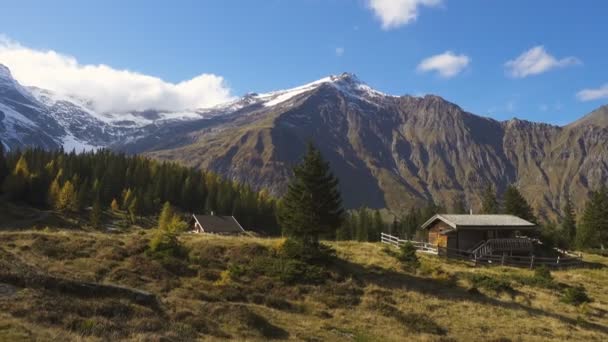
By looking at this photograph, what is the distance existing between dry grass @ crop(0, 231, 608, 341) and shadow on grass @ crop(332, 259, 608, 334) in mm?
112

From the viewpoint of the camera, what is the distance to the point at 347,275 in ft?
119

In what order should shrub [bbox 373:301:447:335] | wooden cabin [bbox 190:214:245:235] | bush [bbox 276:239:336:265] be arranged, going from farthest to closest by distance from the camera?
wooden cabin [bbox 190:214:245:235]
bush [bbox 276:239:336:265]
shrub [bbox 373:301:447:335]

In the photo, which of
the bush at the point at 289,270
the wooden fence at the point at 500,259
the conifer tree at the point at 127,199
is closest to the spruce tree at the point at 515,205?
the wooden fence at the point at 500,259

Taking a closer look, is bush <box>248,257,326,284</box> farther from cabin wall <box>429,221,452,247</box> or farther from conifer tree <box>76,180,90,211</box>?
conifer tree <box>76,180,90,211</box>

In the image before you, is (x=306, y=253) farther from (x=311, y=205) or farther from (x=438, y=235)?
(x=438, y=235)

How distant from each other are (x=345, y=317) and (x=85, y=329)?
51.4 ft

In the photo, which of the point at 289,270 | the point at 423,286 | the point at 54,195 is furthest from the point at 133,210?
the point at 423,286

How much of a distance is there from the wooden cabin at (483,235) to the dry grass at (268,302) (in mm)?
7611

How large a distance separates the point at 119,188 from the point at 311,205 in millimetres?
110686

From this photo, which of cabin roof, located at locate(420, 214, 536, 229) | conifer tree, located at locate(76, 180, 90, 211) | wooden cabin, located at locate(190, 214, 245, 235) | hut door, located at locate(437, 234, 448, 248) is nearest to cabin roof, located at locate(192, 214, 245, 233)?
wooden cabin, located at locate(190, 214, 245, 235)

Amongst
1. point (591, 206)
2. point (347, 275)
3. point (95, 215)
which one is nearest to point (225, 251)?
point (347, 275)

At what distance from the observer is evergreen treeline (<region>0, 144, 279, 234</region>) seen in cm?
10781

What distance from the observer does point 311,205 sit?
3838 centimetres

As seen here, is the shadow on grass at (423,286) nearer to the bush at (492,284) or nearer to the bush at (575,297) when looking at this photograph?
the bush at (492,284)
